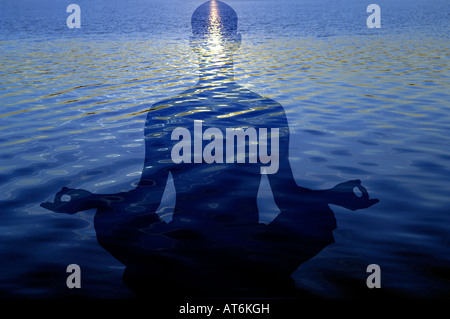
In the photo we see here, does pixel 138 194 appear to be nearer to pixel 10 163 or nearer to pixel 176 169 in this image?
pixel 176 169

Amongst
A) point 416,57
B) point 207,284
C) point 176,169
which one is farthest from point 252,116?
point 416,57

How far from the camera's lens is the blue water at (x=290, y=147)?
15.8ft

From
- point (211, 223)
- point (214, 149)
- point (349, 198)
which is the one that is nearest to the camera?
point (211, 223)

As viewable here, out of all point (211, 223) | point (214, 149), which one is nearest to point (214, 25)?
point (214, 149)

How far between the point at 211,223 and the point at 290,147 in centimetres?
394

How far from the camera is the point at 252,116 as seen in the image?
38.9 ft

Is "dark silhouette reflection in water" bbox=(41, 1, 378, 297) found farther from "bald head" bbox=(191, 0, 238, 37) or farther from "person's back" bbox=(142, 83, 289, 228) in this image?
"bald head" bbox=(191, 0, 238, 37)

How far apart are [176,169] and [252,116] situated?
4.27 m

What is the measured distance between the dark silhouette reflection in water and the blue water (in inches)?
7.9

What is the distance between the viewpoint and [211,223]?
5906mm

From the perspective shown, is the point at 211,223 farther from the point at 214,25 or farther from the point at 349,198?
the point at 214,25

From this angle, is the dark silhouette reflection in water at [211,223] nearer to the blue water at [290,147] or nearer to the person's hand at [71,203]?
the person's hand at [71,203]

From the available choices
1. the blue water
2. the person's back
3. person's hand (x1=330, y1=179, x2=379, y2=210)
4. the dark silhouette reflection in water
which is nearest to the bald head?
the blue water
